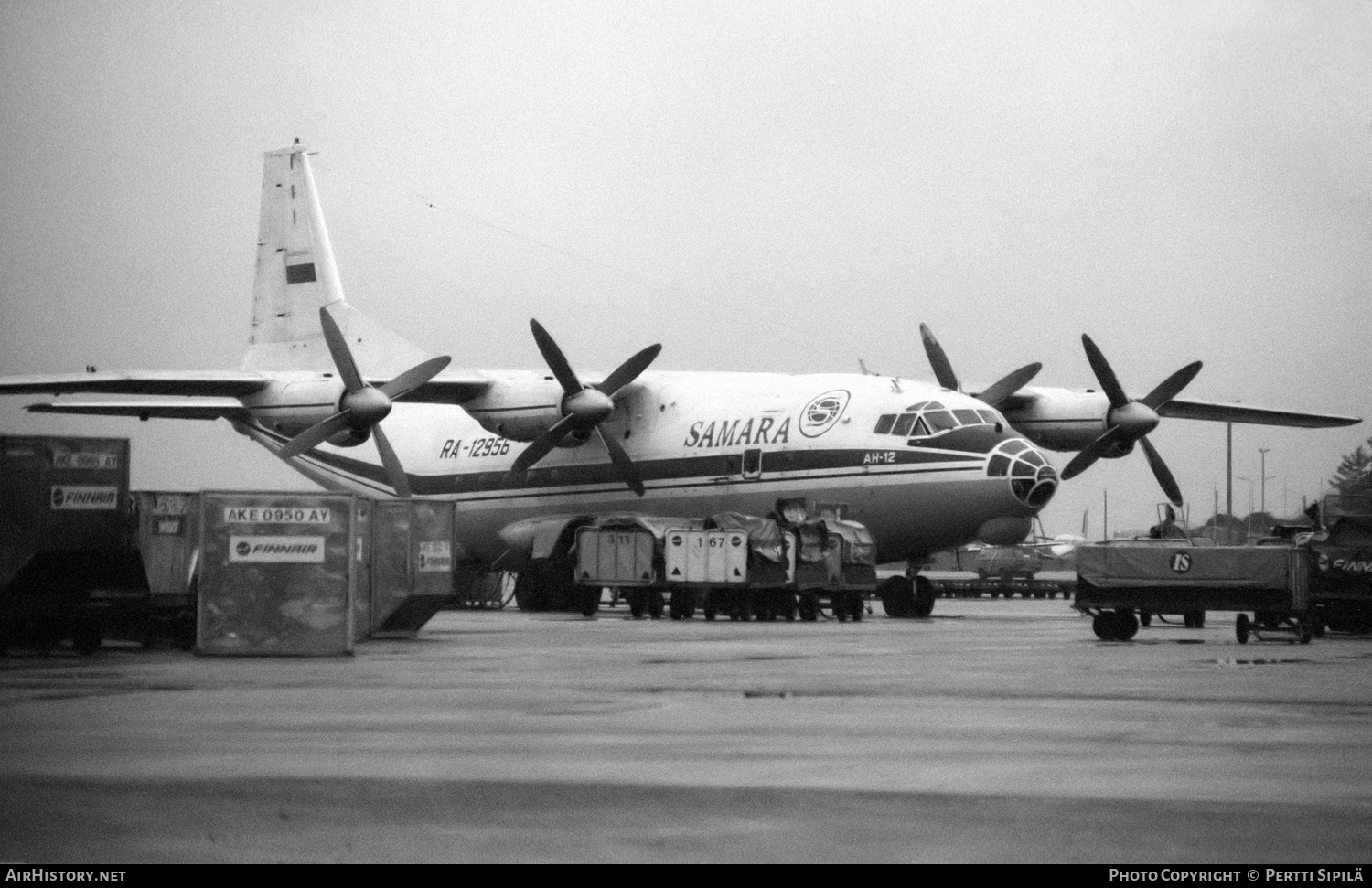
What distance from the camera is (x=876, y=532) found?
3488 centimetres

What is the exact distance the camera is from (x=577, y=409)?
121 ft

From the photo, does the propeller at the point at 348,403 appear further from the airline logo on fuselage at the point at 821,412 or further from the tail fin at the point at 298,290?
the tail fin at the point at 298,290

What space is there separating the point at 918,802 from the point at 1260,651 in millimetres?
16273

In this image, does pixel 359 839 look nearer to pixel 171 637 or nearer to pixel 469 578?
pixel 171 637

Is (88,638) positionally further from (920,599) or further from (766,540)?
(920,599)

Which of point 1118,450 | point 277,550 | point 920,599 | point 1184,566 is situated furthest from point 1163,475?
point 277,550

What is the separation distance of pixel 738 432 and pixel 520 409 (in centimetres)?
515

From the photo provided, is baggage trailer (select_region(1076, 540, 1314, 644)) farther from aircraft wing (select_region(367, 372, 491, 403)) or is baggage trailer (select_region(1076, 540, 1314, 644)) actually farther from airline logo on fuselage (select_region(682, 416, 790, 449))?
aircraft wing (select_region(367, 372, 491, 403))

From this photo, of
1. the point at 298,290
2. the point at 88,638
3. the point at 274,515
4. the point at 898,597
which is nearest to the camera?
the point at 274,515

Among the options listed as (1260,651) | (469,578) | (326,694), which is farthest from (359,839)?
(469,578)

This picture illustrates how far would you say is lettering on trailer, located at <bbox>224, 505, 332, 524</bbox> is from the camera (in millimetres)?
21094

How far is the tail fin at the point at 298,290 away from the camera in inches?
1823
